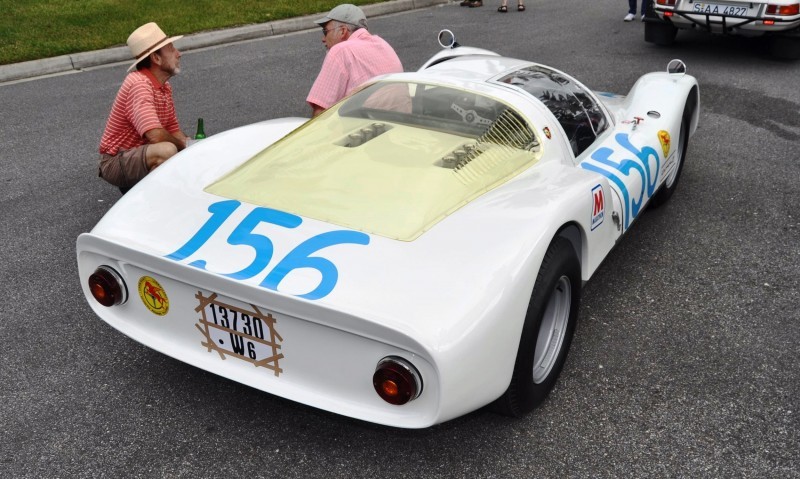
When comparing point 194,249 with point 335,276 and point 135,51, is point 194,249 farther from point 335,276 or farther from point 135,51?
point 135,51

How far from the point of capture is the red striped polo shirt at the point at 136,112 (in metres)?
4.07

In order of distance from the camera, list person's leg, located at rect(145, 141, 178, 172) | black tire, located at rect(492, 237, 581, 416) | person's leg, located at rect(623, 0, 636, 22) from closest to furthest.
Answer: black tire, located at rect(492, 237, 581, 416) → person's leg, located at rect(145, 141, 178, 172) → person's leg, located at rect(623, 0, 636, 22)

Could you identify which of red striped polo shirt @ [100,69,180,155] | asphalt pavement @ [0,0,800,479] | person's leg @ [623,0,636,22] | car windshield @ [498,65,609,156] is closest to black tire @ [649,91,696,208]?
asphalt pavement @ [0,0,800,479]

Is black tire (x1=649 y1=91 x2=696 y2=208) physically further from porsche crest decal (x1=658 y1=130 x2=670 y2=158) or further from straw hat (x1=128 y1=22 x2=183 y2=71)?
straw hat (x1=128 y1=22 x2=183 y2=71)

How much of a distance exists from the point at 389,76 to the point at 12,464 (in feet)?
7.77

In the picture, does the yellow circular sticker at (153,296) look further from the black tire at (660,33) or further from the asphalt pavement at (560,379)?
the black tire at (660,33)

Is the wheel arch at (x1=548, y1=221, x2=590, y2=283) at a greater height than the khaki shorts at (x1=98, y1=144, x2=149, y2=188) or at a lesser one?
lesser

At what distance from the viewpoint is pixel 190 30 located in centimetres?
957

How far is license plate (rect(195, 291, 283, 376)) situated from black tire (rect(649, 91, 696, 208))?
2.96m

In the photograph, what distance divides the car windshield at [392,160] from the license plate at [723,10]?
18.3ft

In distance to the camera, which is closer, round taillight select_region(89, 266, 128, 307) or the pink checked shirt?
round taillight select_region(89, 266, 128, 307)

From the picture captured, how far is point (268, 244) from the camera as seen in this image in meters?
2.55

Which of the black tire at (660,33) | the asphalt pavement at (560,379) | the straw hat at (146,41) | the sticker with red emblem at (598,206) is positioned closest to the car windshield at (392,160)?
the sticker with red emblem at (598,206)

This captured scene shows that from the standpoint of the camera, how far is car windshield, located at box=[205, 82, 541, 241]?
9.06ft
